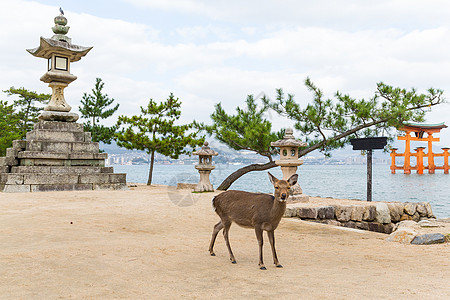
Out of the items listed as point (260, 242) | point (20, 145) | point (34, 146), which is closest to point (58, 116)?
point (34, 146)

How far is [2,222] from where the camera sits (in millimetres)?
7547

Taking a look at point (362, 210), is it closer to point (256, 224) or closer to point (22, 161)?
point (256, 224)

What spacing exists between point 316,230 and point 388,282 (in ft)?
13.6

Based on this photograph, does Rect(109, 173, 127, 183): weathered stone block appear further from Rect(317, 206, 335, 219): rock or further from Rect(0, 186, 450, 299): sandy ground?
Rect(317, 206, 335, 219): rock

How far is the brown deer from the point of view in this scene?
15.2ft

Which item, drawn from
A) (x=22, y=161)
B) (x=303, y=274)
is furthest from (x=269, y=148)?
(x=303, y=274)

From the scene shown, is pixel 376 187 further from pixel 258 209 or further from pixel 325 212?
pixel 258 209

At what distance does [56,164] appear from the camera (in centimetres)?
1511

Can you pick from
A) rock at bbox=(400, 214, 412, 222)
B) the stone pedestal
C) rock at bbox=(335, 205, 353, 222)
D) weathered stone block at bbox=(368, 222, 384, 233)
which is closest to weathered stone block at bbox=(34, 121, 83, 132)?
the stone pedestal

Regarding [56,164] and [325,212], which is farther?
[56,164]

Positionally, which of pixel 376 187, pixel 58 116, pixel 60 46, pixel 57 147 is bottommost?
pixel 376 187

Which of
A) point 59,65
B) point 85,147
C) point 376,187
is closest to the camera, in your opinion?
point 85,147

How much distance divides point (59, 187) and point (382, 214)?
452 inches

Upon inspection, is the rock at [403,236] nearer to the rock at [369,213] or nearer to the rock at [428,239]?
the rock at [428,239]
